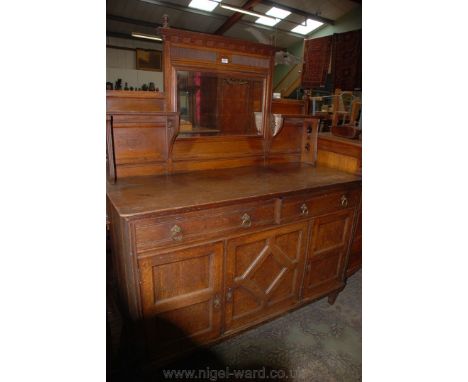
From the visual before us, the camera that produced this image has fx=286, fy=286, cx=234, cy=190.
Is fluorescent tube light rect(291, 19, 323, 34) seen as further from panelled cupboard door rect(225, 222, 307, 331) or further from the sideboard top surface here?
panelled cupboard door rect(225, 222, 307, 331)

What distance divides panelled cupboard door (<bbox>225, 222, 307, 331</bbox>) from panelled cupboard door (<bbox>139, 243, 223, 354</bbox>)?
0.28 feet

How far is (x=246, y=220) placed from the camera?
144 cm

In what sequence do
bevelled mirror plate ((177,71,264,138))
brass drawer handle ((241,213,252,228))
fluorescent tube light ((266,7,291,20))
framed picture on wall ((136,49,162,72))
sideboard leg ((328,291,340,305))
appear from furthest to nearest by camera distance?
1. framed picture on wall ((136,49,162,72))
2. fluorescent tube light ((266,7,291,20))
3. sideboard leg ((328,291,340,305))
4. bevelled mirror plate ((177,71,264,138))
5. brass drawer handle ((241,213,252,228))

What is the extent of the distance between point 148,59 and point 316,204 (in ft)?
23.9

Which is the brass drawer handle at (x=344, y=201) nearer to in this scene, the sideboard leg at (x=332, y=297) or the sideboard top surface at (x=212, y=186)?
the sideboard top surface at (x=212, y=186)

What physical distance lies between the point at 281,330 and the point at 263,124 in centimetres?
143

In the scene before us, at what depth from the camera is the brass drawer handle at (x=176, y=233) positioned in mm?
1243

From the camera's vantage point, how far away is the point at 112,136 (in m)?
1.60

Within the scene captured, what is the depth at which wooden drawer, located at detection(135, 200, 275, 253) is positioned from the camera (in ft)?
3.93

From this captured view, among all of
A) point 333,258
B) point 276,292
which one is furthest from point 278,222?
point 333,258

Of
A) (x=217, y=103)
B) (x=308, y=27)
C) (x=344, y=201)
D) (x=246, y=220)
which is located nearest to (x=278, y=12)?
(x=308, y=27)

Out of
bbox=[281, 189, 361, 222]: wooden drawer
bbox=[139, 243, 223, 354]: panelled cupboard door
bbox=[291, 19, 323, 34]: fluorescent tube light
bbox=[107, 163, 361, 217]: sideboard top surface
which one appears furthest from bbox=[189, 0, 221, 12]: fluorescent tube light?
bbox=[139, 243, 223, 354]: panelled cupboard door

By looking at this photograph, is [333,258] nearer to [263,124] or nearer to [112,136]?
[263,124]

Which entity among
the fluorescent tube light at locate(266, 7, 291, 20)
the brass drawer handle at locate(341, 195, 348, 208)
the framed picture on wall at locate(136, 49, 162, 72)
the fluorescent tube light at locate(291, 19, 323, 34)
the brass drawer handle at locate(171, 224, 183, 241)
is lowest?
the brass drawer handle at locate(171, 224, 183, 241)
